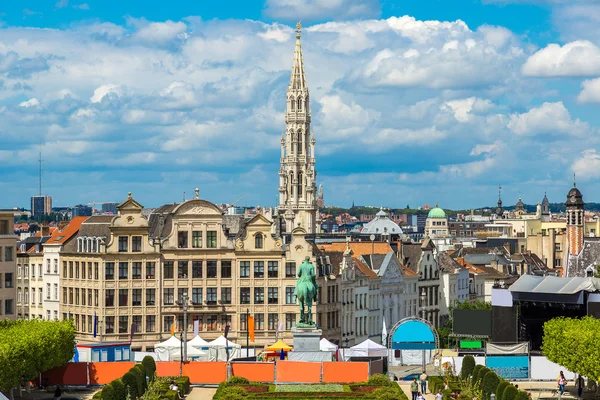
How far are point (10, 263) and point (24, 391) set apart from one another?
875 inches

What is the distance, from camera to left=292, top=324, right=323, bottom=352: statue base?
106 metres

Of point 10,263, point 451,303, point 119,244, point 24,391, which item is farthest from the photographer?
point 451,303

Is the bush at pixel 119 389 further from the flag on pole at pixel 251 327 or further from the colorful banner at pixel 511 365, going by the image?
the flag on pole at pixel 251 327

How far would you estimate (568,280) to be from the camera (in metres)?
124

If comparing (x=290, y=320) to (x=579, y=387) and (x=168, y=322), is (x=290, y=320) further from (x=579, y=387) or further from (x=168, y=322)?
(x=579, y=387)

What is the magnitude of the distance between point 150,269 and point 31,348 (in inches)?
1914

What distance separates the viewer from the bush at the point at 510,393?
82.3 meters

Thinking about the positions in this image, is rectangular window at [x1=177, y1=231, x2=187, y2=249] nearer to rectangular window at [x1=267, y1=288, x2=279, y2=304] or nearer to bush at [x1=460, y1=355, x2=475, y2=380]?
rectangular window at [x1=267, y1=288, x2=279, y2=304]

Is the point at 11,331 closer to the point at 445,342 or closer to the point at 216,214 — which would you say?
the point at 216,214

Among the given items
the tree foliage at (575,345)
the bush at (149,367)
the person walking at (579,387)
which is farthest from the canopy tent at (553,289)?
the bush at (149,367)

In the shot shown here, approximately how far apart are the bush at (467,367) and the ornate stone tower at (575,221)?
70.3 meters


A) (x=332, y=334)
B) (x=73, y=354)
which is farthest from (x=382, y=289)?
(x=73, y=354)

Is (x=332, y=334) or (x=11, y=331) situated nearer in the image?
(x=11, y=331)

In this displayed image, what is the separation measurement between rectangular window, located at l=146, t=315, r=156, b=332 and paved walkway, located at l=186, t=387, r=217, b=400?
37724 millimetres
